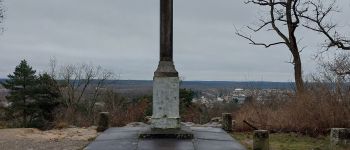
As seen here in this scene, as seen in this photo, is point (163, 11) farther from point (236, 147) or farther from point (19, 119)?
point (19, 119)

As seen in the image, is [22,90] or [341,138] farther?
[22,90]

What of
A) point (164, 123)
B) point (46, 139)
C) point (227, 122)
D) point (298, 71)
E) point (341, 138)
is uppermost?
point (298, 71)

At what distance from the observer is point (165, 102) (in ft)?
36.6

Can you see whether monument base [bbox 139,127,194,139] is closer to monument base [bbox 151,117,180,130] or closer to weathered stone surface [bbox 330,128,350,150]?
monument base [bbox 151,117,180,130]

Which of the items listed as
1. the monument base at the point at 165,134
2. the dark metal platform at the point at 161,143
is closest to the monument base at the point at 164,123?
the monument base at the point at 165,134

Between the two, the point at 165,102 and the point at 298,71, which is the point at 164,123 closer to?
the point at 165,102

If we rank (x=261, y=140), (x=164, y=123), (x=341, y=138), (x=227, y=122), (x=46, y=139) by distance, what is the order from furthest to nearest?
1. (x=227, y=122)
2. (x=46, y=139)
3. (x=341, y=138)
4. (x=164, y=123)
5. (x=261, y=140)

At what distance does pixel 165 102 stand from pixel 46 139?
18.3 feet

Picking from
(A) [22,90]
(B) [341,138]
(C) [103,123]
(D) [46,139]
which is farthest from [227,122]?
(A) [22,90]

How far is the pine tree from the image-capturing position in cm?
4653

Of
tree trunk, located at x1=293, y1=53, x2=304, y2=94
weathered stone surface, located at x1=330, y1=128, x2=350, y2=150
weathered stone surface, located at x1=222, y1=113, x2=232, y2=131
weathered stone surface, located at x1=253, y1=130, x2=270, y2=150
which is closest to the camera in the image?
weathered stone surface, located at x1=253, y1=130, x2=270, y2=150

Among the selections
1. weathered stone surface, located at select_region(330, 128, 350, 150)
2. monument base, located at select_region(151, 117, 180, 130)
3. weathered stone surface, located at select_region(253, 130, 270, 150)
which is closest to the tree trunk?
weathered stone surface, located at select_region(330, 128, 350, 150)

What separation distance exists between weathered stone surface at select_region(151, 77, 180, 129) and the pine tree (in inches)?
1432

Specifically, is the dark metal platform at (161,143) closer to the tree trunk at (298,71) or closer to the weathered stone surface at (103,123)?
the weathered stone surface at (103,123)
